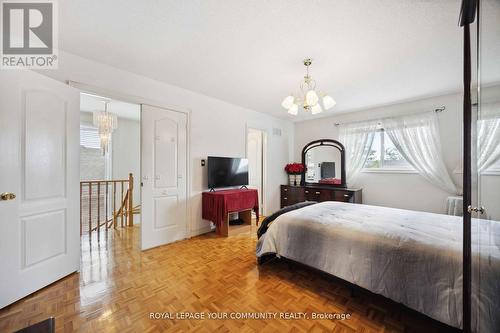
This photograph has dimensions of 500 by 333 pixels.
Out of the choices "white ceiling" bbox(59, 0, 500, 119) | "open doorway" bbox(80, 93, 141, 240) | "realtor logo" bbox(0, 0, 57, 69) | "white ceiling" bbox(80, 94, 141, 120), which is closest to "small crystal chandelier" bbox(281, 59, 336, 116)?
"white ceiling" bbox(59, 0, 500, 119)

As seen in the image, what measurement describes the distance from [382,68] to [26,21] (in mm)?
3710

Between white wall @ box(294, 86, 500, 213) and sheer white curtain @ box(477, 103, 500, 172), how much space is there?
9.20ft

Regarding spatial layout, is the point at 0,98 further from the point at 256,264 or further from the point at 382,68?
the point at 382,68

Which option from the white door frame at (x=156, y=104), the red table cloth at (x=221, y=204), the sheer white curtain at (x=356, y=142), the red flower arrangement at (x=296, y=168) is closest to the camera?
the white door frame at (x=156, y=104)

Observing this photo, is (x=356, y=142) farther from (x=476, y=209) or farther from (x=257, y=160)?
(x=476, y=209)

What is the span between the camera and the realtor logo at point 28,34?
1.59 metres

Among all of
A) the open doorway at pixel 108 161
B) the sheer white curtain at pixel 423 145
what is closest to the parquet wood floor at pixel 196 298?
the open doorway at pixel 108 161

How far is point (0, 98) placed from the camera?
1.62 m

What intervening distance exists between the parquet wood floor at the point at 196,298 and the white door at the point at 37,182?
22cm

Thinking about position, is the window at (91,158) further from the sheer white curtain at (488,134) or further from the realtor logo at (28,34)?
the sheer white curtain at (488,134)

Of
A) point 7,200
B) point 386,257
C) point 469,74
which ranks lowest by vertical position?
point 386,257

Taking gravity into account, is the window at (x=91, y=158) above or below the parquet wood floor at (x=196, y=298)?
above

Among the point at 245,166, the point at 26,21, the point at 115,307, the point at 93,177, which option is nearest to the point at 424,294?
the point at 115,307

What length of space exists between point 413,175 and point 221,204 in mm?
3533
